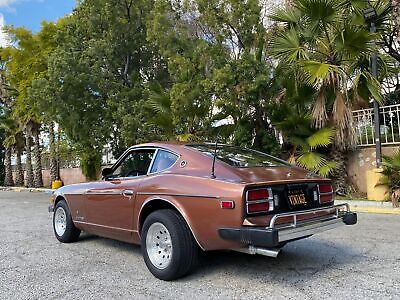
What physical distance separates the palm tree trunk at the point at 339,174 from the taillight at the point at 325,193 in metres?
7.01

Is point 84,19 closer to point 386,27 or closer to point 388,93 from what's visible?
point 386,27

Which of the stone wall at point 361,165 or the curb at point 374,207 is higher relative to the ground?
the stone wall at point 361,165

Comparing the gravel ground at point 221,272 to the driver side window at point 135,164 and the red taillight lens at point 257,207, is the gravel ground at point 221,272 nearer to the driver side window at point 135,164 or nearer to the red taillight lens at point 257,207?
the red taillight lens at point 257,207

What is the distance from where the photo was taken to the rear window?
4832mm

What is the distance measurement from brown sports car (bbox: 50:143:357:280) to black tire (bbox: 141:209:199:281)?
0.01 metres

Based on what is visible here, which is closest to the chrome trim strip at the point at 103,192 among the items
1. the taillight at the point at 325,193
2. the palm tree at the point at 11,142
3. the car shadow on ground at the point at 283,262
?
the car shadow on ground at the point at 283,262

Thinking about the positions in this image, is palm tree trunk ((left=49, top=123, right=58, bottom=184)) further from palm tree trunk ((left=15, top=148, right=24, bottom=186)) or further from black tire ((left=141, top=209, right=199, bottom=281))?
black tire ((left=141, top=209, right=199, bottom=281))

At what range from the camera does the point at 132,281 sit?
459 cm

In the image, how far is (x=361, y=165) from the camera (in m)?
11.9

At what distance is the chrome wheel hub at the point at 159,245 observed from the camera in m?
4.58

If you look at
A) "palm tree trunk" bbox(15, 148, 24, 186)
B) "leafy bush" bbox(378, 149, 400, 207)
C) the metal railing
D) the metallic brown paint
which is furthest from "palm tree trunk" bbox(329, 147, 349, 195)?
"palm tree trunk" bbox(15, 148, 24, 186)

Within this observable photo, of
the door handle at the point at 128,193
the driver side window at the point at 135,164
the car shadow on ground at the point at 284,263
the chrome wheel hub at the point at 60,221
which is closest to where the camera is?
the car shadow on ground at the point at 284,263

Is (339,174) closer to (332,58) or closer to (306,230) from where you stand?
(332,58)

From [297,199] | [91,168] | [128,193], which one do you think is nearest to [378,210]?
[297,199]
